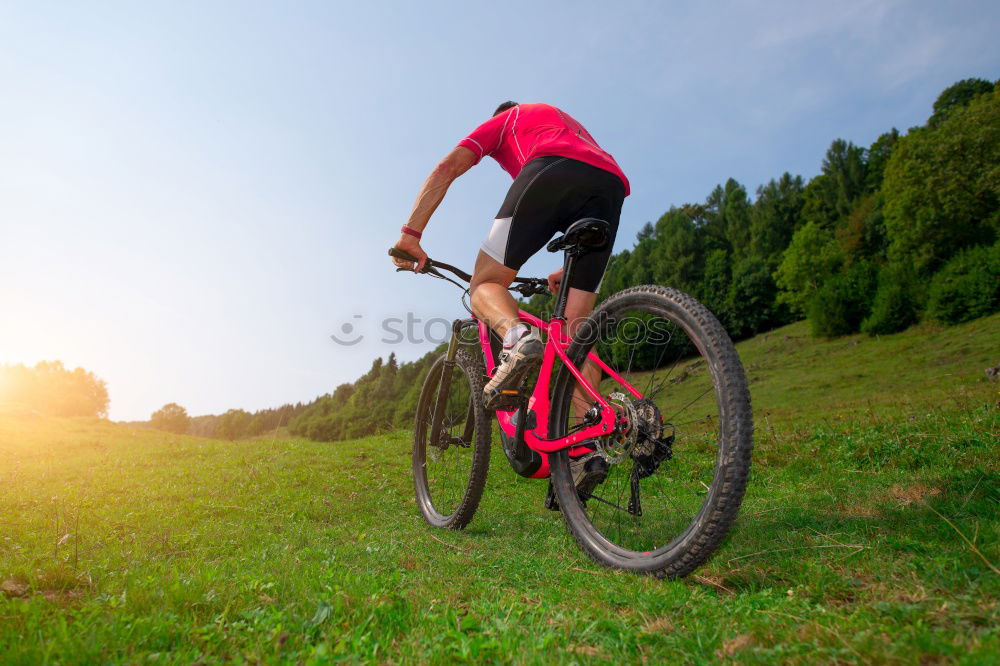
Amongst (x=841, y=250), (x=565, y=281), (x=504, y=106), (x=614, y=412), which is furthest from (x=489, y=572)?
(x=841, y=250)

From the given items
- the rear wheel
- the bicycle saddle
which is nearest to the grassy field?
the rear wheel

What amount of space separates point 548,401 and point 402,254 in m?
1.55

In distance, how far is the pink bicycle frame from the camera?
10.2 feet

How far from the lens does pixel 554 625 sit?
203cm

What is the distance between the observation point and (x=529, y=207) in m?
3.49

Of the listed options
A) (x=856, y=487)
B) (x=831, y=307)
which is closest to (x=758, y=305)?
(x=831, y=307)

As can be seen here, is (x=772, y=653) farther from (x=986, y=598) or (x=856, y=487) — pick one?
(x=856, y=487)

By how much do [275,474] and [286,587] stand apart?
4160 millimetres

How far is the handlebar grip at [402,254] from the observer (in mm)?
4137

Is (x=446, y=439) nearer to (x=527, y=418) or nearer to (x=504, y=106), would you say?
(x=527, y=418)

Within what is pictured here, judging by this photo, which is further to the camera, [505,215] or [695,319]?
[505,215]

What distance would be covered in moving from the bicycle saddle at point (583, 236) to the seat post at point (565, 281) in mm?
43

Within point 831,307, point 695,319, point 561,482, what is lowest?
point 561,482

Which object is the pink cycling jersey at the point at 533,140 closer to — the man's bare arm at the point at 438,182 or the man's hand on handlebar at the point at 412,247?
the man's bare arm at the point at 438,182
